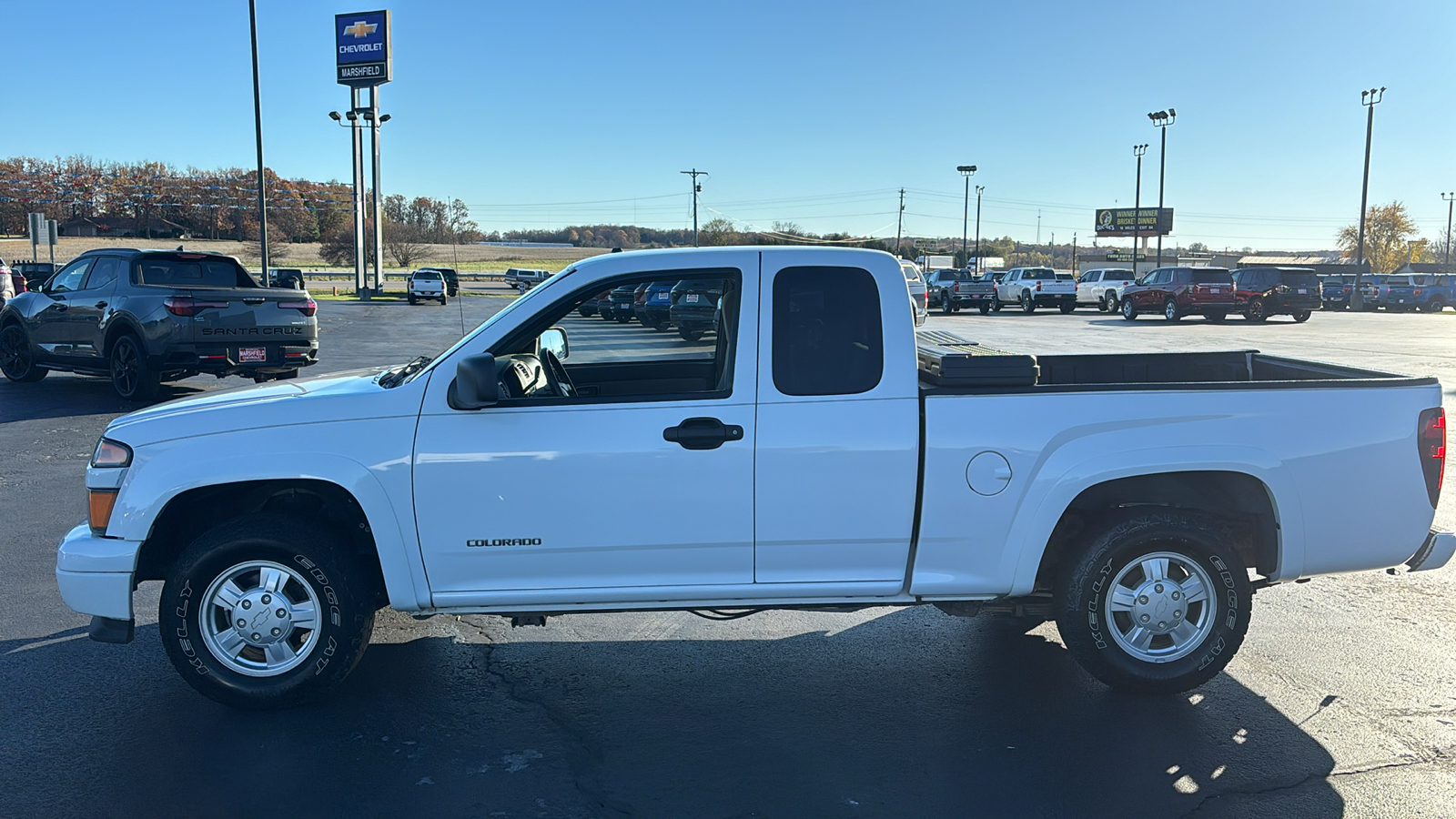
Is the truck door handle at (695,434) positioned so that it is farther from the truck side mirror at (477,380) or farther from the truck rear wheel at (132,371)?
the truck rear wheel at (132,371)

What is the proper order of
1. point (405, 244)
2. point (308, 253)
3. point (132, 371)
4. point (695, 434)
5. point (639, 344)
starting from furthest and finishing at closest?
point (308, 253), point (405, 244), point (132, 371), point (639, 344), point (695, 434)

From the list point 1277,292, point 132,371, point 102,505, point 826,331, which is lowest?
point 132,371

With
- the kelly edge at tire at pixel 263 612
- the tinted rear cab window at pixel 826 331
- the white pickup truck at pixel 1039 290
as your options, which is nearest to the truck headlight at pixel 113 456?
the kelly edge at tire at pixel 263 612

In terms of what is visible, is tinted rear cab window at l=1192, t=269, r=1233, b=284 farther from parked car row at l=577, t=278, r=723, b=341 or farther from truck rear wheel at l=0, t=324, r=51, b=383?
parked car row at l=577, t=278, r=723, b=341

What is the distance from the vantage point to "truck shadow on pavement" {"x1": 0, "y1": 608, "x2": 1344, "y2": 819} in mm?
3598

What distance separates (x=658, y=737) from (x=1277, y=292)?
35.6 meters

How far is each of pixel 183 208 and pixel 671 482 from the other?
120m

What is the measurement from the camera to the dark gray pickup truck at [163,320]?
41.4ft

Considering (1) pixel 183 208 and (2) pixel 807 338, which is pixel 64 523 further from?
(1) pixel 183 208

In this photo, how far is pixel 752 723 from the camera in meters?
4.23

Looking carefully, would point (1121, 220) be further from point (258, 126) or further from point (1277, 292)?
point (258, 126)

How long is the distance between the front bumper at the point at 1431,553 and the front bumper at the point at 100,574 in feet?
17.5

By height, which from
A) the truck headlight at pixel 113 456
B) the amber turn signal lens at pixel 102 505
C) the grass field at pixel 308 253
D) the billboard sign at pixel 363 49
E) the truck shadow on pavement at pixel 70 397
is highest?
the billboard sign at pixel 363 49

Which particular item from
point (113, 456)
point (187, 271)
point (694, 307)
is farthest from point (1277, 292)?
point (113, 456)
